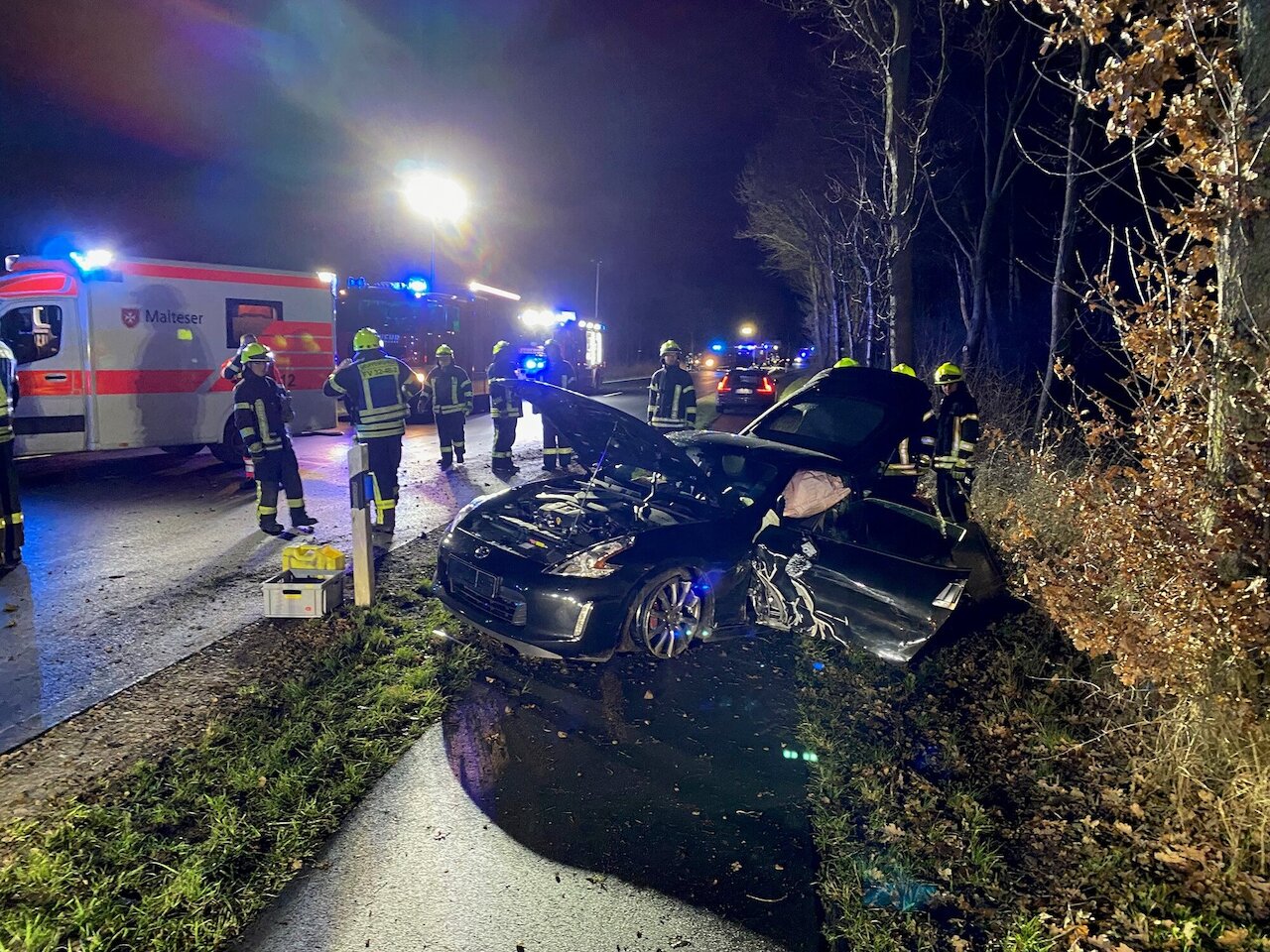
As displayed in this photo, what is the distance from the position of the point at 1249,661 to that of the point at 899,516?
2.13 m

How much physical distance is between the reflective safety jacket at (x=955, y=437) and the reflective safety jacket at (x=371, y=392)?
16.1ft

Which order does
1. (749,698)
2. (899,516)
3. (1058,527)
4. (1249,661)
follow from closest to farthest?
(1249,661) → (749,698) → (899,516) → (1058,527)

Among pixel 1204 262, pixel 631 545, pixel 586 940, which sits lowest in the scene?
pixel 586 940

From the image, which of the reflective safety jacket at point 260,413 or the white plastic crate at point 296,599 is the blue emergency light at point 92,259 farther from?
the white plastic crate at point 296,599

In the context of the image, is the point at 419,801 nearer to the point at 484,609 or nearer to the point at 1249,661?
the point at 484,609

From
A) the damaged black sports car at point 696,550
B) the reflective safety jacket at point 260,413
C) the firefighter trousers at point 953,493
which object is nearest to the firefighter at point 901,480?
the damaged black sports car at point 696,550

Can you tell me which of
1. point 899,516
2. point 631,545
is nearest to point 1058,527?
point 899,516

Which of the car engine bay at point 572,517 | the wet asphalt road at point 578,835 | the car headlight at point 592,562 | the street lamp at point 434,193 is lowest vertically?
the wet asphalt road at point 578,835

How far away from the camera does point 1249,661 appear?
3.07 meters

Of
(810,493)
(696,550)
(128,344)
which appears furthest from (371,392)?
(128,344)

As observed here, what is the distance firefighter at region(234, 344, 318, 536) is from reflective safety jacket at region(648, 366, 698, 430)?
4.19 meters

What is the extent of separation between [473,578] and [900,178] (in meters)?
8.67

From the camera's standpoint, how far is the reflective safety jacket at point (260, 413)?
7281mm

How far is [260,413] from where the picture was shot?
7.39m
